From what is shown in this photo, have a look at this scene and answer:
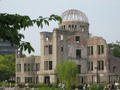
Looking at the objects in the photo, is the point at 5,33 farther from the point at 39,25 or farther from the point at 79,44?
the point at 79,44

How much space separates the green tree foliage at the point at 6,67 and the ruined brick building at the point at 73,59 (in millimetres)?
17052

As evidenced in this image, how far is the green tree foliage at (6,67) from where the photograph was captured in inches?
3223

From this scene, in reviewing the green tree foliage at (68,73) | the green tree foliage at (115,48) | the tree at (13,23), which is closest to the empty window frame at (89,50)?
the green tree foliage at (68,73)

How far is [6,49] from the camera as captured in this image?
156 metres

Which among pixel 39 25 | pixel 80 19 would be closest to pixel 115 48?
pixel 80 19

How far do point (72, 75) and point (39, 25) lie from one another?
4412 centimetres

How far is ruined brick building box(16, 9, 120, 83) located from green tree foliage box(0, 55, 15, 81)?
671 inches

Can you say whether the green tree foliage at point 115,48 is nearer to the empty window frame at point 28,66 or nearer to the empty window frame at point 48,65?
the empty window frame at point 28,66

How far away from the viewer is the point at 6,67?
8225cm

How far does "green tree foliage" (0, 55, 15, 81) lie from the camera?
269 feet

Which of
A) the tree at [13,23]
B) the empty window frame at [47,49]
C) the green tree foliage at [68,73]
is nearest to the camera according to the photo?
the tree at [13,23]

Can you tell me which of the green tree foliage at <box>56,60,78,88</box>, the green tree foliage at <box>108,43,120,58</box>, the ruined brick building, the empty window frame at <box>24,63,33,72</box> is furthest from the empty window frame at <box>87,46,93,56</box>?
the green tree foliage at <box>108,43,120,58</box>

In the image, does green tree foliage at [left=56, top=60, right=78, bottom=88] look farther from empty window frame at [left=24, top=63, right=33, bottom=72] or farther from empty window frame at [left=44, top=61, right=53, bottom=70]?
empty window frame at [left=24, top=63, right=33, bottom=72]

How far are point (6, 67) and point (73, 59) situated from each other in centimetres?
2617
